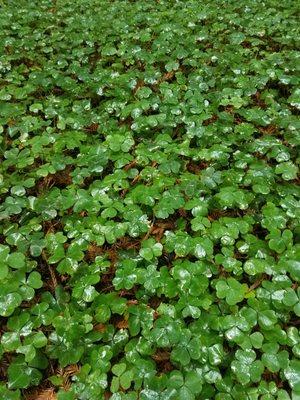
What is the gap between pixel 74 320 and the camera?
1923mm

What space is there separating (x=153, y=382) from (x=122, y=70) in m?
3.14

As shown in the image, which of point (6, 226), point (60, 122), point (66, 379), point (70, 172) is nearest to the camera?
point (66, 379)

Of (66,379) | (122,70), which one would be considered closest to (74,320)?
(66,379)

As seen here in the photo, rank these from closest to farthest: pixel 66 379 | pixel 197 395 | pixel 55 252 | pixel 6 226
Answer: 1. pixel 197 395
2. pixel 66 379
3. pixel 55 252
4. pixel 6 226

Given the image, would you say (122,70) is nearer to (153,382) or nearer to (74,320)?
(74,320)

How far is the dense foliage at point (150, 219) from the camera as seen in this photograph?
1801 mm

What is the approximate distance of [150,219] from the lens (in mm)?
2455

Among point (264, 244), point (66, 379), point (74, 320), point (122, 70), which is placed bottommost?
point (66, 379)

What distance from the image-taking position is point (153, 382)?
5.66 feet

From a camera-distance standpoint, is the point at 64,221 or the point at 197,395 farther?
the point at 64,221

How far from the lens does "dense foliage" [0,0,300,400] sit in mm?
1801

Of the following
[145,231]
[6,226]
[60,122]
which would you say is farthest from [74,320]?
[60,122]

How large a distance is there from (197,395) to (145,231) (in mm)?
995

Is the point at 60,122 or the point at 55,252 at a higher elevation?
the point at 60,122
